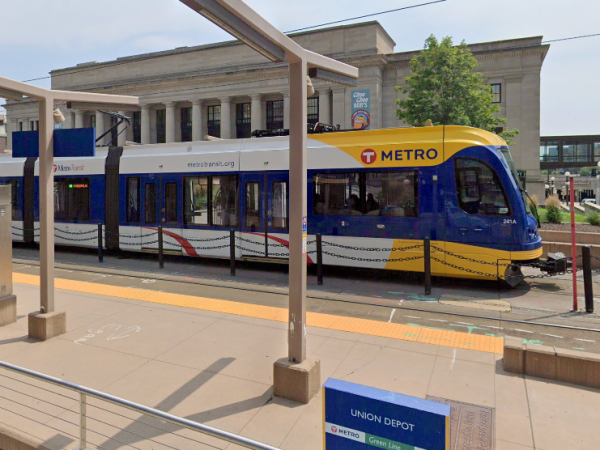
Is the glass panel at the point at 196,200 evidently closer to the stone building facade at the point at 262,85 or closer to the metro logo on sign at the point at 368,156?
the metro logo on sign at the point at 368,156

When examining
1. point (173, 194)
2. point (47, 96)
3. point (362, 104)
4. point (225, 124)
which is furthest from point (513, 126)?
point (47, 96)

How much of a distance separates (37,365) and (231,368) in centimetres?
236

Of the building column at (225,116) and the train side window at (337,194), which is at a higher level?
the building column at (225,116)

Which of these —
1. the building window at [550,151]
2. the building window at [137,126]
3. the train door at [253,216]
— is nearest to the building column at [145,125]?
the building window at [137,126]

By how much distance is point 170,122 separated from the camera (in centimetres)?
4925

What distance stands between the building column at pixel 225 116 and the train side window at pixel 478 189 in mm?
39746

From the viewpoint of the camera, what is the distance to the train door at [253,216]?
11852 mm

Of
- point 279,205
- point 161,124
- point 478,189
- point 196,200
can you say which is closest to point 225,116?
point 161,124

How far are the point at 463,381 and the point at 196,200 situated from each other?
9.58 meters

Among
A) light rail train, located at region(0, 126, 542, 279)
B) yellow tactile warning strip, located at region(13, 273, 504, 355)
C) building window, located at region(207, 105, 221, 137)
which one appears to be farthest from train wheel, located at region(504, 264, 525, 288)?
building window, located at region(207, 105, 221, 137)

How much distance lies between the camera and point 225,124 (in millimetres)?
46750

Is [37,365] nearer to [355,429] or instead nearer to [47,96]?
[47,96]

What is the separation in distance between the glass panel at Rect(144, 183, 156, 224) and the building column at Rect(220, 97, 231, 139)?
34.7 m

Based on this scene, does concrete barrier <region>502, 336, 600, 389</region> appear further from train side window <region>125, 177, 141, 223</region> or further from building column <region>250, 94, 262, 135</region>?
building column <region>250, 94, 262, 135</region>
